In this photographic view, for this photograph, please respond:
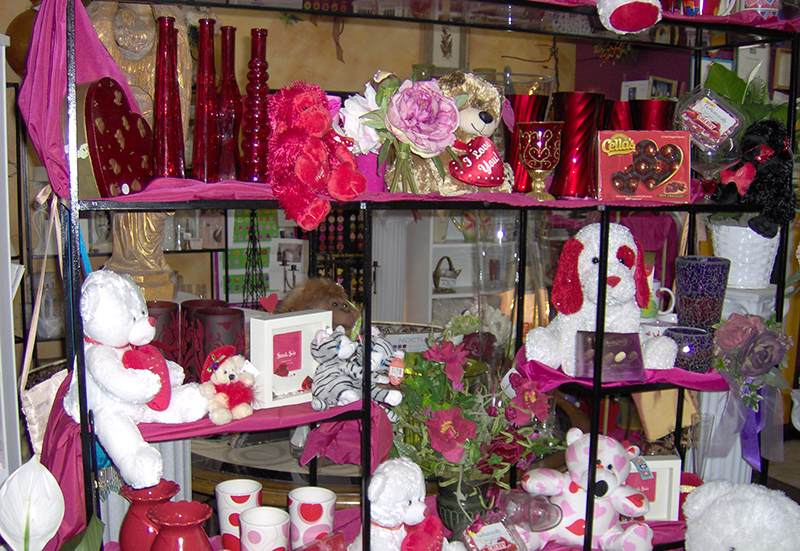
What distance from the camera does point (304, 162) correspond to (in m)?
1.10

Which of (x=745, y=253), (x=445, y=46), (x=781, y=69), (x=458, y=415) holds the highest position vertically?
(x=445, y=46)

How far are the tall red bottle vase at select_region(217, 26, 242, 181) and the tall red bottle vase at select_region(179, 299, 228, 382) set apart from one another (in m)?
0.27

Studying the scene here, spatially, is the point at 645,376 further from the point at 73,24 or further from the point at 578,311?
the point at 73,24

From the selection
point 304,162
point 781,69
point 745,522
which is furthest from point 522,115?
point 781,69

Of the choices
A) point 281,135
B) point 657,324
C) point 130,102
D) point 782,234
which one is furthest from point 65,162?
point 782,234

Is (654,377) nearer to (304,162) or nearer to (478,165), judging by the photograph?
(478,165)

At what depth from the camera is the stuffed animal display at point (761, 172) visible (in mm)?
1578

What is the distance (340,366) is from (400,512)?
305 millimetres

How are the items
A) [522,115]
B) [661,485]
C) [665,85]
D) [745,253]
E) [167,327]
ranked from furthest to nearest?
[665,85]
[745,253]
[661,485]
[522,115]
[167,327]

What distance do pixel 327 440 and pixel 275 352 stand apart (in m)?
0.35

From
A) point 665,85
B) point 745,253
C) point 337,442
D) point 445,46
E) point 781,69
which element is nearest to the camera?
point 337,442

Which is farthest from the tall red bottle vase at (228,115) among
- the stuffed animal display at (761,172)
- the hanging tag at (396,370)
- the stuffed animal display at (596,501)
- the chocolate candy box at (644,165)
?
the stuffed animal display at (761,172)

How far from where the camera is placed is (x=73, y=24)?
101 cm

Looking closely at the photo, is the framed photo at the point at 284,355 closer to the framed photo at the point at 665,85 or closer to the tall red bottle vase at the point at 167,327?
the tall red bottle vase at the point at 167,327
